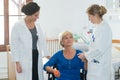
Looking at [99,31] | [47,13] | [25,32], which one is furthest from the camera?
[47,13]

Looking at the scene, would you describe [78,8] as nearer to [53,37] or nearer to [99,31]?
[53,37]

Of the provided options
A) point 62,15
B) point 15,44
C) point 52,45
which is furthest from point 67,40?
point 62,15

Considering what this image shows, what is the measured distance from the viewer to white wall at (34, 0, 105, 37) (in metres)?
5.05

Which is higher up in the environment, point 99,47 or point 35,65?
point 99,47

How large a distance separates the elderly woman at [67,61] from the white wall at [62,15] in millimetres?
2453

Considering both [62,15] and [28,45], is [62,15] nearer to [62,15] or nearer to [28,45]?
[62,15]

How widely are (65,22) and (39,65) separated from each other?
2647 mm

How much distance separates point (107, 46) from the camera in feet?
7.80

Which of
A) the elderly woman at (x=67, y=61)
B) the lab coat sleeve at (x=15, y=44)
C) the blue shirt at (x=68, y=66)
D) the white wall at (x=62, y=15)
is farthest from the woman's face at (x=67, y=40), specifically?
the white wall at (x=62, y=15)

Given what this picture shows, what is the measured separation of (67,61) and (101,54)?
0.42 meters

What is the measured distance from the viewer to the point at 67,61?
2625 mm

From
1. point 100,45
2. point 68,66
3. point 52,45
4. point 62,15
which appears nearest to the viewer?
point 100,45

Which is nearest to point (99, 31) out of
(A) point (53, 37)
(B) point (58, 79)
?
(B) point (58, 79)

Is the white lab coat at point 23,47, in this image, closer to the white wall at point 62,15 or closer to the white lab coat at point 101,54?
the white lab coat at point 101,54
